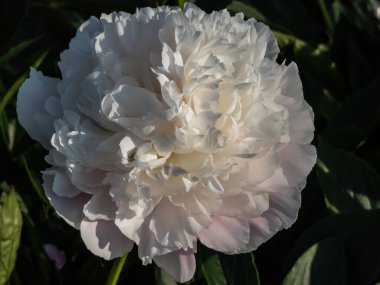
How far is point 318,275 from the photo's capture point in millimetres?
837

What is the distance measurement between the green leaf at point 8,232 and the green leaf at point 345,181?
1.27ft

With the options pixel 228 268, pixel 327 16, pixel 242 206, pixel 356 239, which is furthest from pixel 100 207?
pixel 327 16

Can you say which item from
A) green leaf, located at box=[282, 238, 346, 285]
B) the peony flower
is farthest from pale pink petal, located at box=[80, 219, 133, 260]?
green leaf, located at box=[282, 238, 346, 285]

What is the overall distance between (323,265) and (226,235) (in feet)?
0.71

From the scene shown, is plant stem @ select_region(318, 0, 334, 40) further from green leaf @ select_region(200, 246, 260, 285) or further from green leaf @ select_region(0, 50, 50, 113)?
green leaf @ select_region(200, 246, 260, 285)

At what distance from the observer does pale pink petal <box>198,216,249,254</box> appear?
655mm

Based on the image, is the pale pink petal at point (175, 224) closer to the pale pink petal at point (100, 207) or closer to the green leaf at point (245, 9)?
the pale pink petal at point (100, 207)

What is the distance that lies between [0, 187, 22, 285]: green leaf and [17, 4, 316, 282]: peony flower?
0.19 metres

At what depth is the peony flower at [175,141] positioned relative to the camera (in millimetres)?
632

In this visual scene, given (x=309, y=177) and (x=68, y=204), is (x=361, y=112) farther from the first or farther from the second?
(x=68, y=204)

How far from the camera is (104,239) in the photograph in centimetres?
67

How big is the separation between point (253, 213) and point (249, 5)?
30.8 inches

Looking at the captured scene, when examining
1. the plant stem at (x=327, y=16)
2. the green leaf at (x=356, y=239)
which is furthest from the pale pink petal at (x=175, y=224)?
the plant stem at (x=327, y=16)

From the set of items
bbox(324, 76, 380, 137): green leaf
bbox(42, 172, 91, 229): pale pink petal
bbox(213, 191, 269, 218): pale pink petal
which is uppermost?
bbox(213, 191, 269, 218): pale pink petal
